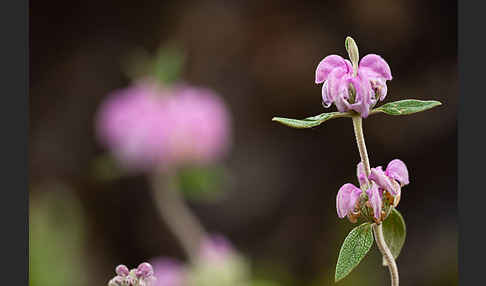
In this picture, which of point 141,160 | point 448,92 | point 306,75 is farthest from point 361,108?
point 306,75

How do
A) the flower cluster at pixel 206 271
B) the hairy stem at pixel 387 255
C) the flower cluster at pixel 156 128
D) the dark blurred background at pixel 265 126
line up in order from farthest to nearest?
the dark blurred background at pixel 265 126, the flower cluster at pixel 156 128, the flower cluster at pixel 206 271, the hairy stem at pixel 387 255

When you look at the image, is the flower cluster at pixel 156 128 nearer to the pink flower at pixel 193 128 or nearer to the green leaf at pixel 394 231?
the pink flower at pixel 193 128

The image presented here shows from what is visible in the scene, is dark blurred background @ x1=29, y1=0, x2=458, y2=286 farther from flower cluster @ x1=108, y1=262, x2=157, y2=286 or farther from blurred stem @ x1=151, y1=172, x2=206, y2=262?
flower cluster @ x1=108, y1=262, x2=157, y2=286

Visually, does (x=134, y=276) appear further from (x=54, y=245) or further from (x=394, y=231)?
(x=54, y=245)

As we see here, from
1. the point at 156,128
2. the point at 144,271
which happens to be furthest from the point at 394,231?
the point at 156,128

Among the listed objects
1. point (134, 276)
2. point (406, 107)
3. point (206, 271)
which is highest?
point (406, 107)

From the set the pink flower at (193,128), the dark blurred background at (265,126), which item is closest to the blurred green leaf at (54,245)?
the dark blurred background at (265,126)
